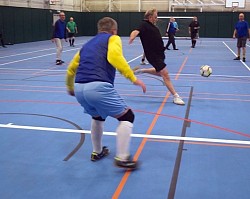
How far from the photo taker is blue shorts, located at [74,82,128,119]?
12.5 feet

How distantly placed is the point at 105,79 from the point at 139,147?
55.8 inches

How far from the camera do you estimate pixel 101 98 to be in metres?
3.80

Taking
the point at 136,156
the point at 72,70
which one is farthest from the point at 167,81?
the point at 72,70

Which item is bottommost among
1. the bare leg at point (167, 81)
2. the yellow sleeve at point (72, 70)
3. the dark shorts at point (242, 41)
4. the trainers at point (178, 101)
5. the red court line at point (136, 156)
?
the red court line at point (136, 156)

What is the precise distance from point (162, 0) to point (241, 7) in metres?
7.65

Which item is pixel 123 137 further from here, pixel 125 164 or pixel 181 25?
pixel 181 25

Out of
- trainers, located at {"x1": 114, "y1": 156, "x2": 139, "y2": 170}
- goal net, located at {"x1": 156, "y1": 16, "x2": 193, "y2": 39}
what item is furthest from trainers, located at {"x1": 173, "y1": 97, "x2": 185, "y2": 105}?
goal net, located at {"x1": 156, "y1": 16, "x2": 193, "y2": 39}

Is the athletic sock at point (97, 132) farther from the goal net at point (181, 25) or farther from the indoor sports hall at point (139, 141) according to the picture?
the goal net at point (181, 25)

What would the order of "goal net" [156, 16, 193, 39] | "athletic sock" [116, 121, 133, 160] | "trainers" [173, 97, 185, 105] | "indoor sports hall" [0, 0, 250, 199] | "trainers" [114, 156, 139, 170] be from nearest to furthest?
"indoor sports hall" [0, 0, 250, 199], "athletic sock" [116, 121, 133, 160], "trainers" [114, 156, 139, 170], "trainers" [173, 97, 185, 105], "goal net" [156, 16, 193, 39]

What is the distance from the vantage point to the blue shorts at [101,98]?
149 inches

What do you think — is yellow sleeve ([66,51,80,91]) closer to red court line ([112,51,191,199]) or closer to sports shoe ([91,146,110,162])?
sports shoe ([91,146,110,162])

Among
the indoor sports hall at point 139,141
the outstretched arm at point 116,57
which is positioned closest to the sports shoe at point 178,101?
the indoor sports hall at point 139,141

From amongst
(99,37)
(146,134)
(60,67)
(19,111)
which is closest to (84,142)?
(146,134)

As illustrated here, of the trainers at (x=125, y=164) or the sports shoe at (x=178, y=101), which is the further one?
the sports shoe at (x=178, y=101)
